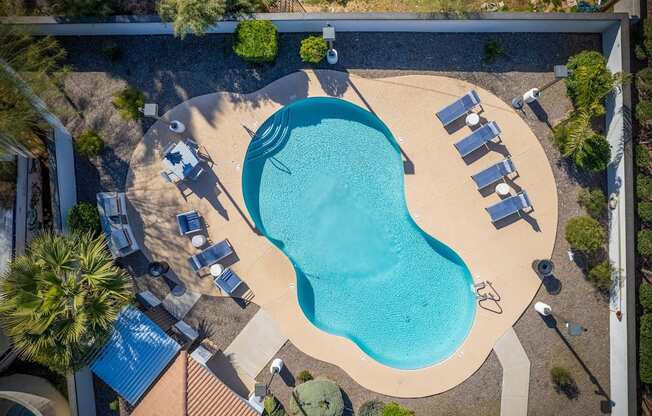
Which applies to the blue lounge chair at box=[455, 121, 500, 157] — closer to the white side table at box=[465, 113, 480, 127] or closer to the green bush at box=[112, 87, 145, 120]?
the white side table at box=[465, 113, 480, 127]

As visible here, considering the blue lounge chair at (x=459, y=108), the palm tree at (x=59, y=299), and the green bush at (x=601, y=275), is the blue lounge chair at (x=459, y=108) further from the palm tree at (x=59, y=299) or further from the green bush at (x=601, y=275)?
the palm tree at (x=59, y=299)

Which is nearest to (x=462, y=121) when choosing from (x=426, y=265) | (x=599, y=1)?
(x=426, y=265)

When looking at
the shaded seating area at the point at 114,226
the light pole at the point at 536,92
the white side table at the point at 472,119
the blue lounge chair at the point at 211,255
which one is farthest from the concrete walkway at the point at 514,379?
the shaded seating area at the point at 114,226

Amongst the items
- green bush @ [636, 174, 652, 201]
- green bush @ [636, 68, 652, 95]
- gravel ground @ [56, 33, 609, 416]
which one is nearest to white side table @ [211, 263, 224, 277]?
gravel ground @ [56, 33, 609, 416]

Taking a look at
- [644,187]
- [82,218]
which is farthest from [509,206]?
[82,218]

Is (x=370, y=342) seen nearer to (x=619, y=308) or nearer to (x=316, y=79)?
(x=619, y=308)

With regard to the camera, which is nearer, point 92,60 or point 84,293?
point 84,293

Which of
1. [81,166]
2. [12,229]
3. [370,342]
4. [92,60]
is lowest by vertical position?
[370,342]
